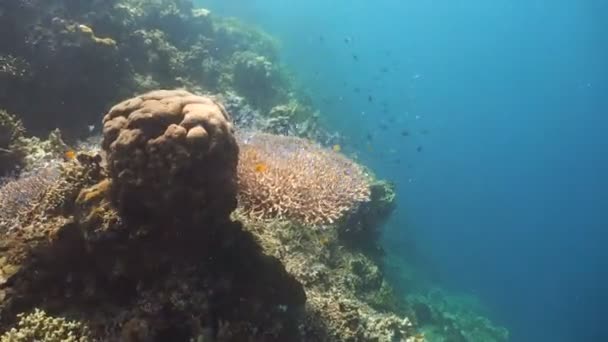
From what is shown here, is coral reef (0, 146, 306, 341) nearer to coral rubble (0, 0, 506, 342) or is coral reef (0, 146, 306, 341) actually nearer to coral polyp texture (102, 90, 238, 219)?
coral rubble (0, 0, 506, 342)

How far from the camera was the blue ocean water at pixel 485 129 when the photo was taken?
41281 mm

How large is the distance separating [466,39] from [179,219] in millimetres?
176298

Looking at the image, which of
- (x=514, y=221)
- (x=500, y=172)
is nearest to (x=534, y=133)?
(x=500, y=172)

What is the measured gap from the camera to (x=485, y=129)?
401 feet

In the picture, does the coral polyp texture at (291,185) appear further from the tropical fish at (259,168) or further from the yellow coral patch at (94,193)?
the yellow coral patch at (94,193)

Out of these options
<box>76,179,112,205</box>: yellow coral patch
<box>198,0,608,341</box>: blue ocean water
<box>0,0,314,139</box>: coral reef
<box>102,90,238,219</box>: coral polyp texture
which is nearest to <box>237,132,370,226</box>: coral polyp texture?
<box>102,90,238,219</box>: coral polyp texture

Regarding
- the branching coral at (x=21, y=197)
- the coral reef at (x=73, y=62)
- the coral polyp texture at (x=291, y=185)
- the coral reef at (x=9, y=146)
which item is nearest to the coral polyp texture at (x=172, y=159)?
the coral polyp texture at (x=291, y=185)

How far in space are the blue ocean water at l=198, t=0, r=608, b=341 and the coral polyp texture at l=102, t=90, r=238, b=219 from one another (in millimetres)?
13548

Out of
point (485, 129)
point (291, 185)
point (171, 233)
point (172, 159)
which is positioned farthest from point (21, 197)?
point (485, 129)

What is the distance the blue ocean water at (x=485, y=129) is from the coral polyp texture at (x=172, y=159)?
13.5 metres

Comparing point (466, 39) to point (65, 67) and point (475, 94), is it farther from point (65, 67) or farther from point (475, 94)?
point (65, 67)

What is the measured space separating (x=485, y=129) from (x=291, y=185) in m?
129

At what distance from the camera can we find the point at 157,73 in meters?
11.6

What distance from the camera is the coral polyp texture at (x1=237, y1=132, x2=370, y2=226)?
4.84m
